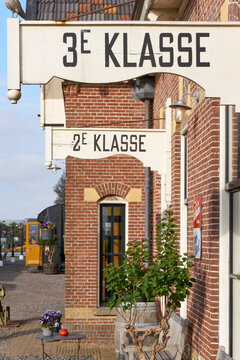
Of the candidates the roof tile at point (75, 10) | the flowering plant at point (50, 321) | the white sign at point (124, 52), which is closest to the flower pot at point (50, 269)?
the roof tile at point (75, 10)

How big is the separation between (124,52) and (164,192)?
5.61 meters

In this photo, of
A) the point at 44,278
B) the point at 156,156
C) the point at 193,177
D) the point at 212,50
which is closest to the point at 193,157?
the point at 193,177

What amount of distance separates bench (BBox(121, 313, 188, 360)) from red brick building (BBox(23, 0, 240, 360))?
156mm

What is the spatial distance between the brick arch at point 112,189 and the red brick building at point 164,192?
0.02 meters

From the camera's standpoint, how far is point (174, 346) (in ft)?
24.2

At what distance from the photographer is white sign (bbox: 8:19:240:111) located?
14.4 feet

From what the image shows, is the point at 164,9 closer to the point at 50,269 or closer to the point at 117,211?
the point at 117,211

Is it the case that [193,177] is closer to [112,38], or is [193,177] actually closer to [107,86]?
[112,38]

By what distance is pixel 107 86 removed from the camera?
13328mm

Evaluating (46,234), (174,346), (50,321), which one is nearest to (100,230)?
(50,321)

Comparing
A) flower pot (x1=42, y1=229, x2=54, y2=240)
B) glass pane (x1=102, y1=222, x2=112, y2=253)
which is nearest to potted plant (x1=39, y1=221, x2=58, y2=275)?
flower pot (x1=42, y1=229, x2=54, y2=240)

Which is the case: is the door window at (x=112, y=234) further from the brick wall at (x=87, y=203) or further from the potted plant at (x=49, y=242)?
the potted plant at (x=49, y=242)

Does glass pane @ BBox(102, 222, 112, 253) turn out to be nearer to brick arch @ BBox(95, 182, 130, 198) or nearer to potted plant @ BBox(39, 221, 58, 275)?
brick arch @ BBox(95, 182, 130, 198)

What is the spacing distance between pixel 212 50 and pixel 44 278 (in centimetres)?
2623
